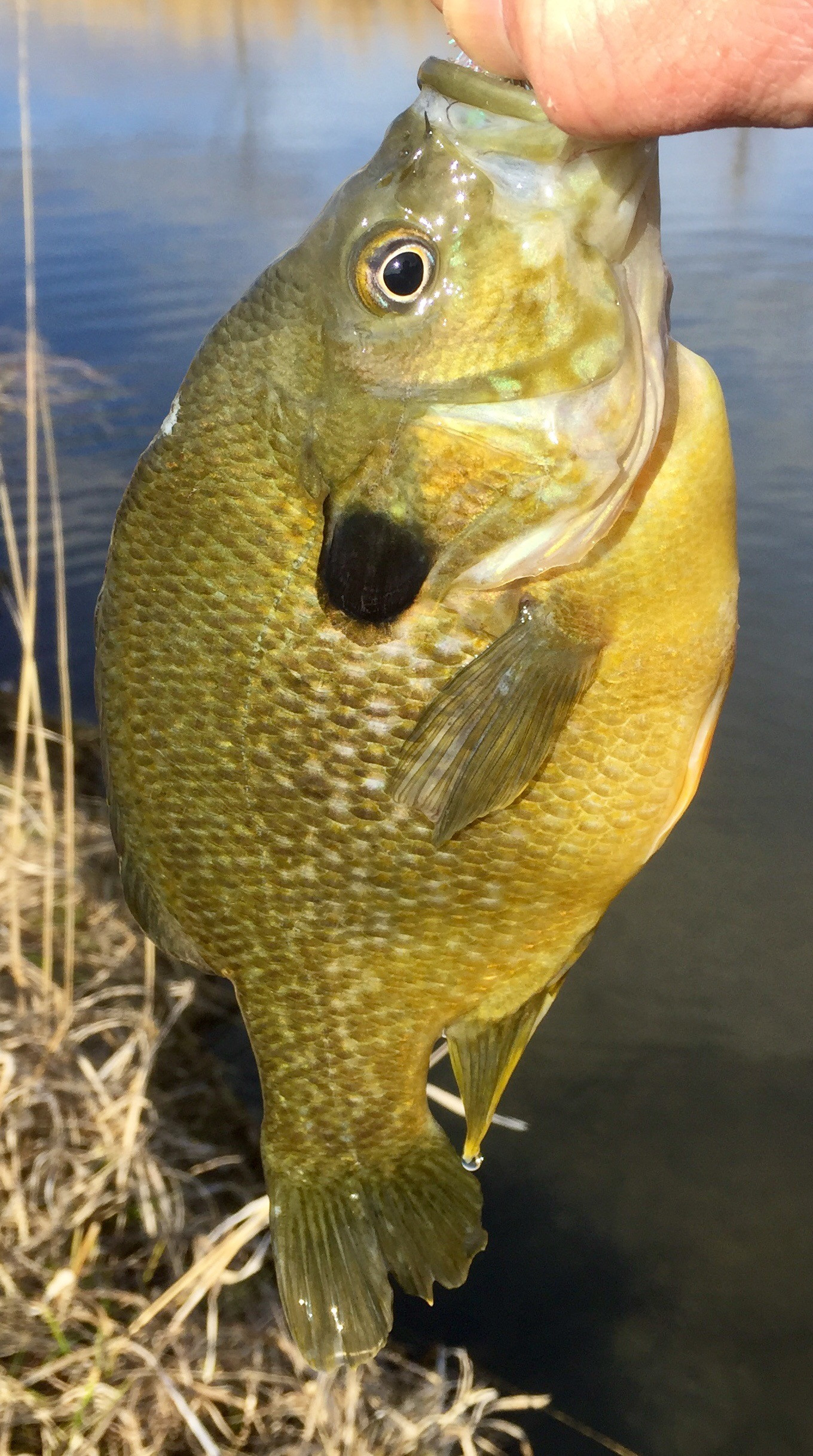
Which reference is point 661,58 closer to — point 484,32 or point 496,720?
point 484,32

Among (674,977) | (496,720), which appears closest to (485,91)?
(496,720)

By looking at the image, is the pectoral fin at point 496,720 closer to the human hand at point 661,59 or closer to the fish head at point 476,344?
the fish head at point 476,344

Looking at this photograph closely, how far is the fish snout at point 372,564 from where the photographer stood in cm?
161

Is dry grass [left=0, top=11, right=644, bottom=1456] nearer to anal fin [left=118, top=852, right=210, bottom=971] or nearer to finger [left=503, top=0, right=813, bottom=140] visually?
anal fin [left=118, top=852, right=210, bottom=971]

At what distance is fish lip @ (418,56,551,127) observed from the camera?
1452 millimetres

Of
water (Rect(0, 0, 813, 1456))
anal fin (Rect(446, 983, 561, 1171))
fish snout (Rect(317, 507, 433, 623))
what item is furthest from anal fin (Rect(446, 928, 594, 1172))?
water (Rect(0, 0, 813, 1456))

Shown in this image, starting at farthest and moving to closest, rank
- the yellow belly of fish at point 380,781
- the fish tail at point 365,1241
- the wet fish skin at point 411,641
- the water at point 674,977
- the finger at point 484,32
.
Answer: the water at point 674,977
the fish tail at point 365,1241
the yellow belly of fish at point 380,781
the wet fish skin at point 411,641
the finger at point 484,32

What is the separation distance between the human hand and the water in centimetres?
318

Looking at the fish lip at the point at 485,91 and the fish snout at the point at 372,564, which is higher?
the fish lip at the point at 485,91

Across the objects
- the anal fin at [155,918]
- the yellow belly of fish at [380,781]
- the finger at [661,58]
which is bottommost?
the anal fin at [155,918]

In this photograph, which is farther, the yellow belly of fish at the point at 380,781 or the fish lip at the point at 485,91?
the yellow belly of fish at the point at 380,781

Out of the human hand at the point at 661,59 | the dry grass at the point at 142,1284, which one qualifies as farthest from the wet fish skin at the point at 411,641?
the dry grass at the point at 142,1284

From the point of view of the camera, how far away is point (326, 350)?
1658 mm

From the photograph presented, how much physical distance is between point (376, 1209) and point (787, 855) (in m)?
3.55
